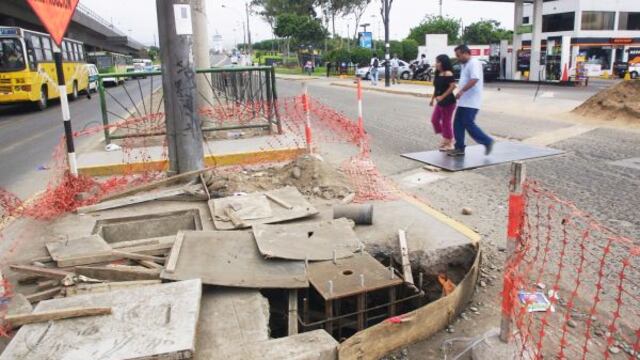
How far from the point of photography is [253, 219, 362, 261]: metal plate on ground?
4004 millimetres

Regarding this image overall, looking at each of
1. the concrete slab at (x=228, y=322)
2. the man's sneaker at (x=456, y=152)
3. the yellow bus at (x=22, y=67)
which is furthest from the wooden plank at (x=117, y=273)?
the yellow bus at (x=22, y=67)

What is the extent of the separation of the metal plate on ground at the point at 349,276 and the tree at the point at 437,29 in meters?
68.7

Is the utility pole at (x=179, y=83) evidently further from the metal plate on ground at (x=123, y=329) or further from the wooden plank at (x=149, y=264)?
the metal plate on ground at (x=123, y=329)

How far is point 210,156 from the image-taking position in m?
8.00

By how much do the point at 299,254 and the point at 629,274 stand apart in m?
2.68

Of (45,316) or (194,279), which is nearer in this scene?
(45,316)

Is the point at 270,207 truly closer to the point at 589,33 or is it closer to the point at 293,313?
→ the point at 293,313

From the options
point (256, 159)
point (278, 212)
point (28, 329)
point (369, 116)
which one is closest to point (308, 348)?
point (28, 329)

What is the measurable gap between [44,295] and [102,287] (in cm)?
40

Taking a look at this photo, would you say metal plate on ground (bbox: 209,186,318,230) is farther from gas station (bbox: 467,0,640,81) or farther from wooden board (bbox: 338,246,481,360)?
gas station (bbox: 467,0,640,81)

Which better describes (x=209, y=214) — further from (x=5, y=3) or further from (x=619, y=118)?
(x=5, y=3)

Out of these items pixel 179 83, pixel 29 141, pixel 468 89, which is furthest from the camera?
pixel 29 141

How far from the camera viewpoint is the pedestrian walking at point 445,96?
8.41m

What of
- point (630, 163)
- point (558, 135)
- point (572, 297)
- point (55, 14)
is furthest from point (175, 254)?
point (558, 135)
